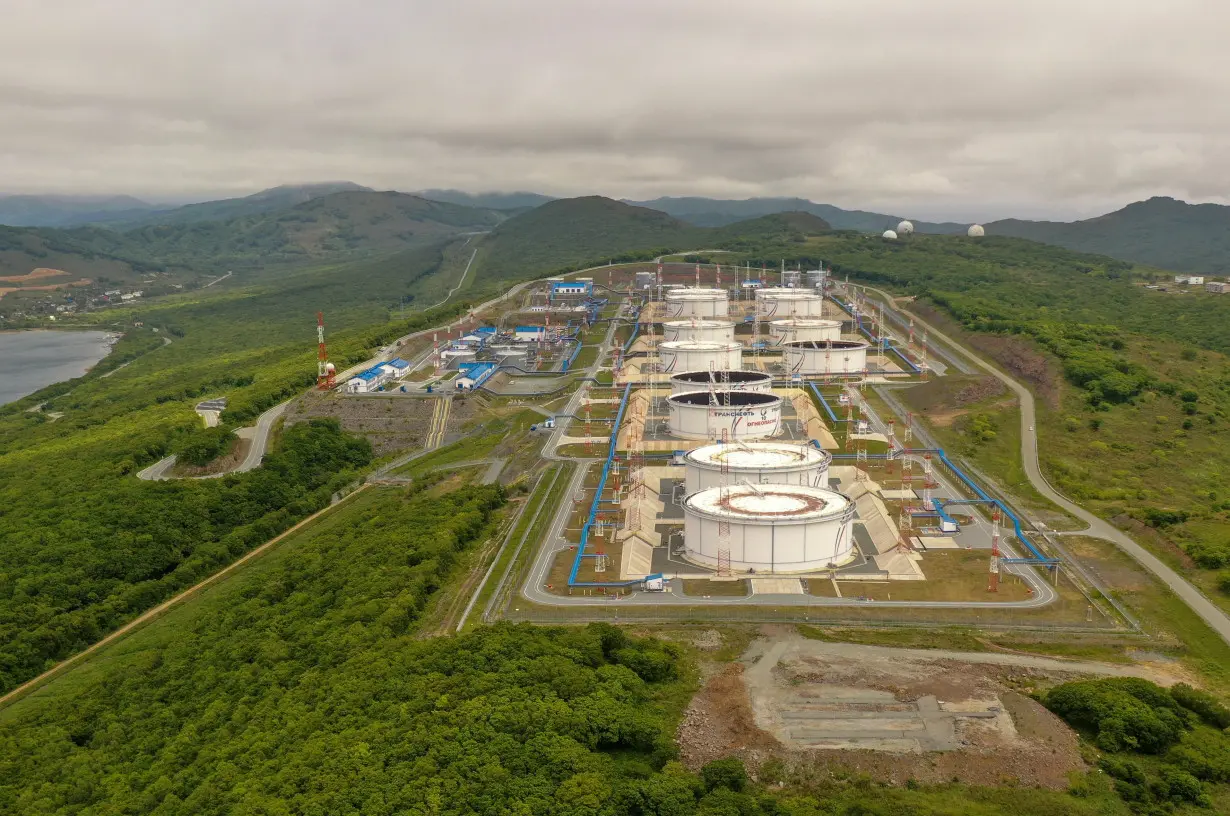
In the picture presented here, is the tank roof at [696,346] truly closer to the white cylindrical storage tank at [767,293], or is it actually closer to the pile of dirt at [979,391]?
the pile of dirt at [979,391]

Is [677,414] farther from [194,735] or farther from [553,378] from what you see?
→ [194,735]

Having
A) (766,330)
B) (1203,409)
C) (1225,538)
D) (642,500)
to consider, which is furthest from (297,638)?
(766,330)

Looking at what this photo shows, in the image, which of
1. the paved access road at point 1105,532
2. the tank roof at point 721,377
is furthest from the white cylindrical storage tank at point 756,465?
the tank roof at point 721,377

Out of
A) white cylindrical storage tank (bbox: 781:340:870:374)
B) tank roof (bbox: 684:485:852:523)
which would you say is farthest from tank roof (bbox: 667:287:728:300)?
tank roof (bbox: 684:485:852:523)

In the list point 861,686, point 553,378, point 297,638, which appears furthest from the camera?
point 553,378

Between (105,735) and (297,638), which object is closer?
(105,735)
